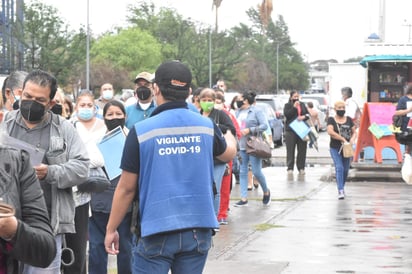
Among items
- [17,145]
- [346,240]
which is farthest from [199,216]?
[346,240]

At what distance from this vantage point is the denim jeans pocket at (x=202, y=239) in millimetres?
5777

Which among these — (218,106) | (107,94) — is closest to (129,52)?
(107,94)

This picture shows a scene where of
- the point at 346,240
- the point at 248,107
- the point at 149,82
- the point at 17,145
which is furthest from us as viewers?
the point at 248,107

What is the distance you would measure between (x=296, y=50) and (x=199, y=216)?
419 feet

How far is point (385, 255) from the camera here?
10.9 m

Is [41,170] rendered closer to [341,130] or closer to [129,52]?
[341,130]

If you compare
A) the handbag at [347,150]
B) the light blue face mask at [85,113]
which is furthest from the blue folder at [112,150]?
the handbag at [347,150]

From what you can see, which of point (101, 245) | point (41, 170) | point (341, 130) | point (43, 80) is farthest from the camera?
point (341, 130)

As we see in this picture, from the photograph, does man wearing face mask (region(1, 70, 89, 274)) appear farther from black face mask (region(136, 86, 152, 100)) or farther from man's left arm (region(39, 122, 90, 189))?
black face mask (region(136, 86, 152, 100))

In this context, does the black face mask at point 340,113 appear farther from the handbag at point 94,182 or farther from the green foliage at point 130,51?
the green foliage at point 130,51

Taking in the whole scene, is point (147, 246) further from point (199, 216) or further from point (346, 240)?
point (346, 240)

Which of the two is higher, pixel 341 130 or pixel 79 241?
pixel 341 130

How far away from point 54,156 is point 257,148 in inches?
357

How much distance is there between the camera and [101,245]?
27.1 feet
